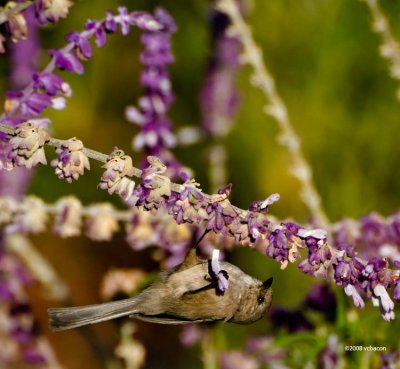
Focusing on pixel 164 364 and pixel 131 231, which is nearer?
pixel 131 231

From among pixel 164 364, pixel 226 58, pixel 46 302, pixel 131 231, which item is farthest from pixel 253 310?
pixel 46 302

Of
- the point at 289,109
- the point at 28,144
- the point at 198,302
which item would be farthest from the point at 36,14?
the point at 289,109

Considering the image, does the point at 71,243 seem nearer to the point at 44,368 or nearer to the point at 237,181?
the point at 237,181

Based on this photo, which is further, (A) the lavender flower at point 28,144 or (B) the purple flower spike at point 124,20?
(B) the purple flower spike at point 124,20

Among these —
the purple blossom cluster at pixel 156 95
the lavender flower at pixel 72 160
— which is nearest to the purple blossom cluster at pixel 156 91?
the purple blossom cluster at pixel 156 95

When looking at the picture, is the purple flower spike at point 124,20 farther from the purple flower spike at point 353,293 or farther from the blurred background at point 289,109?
the blurred background at point 289,109
